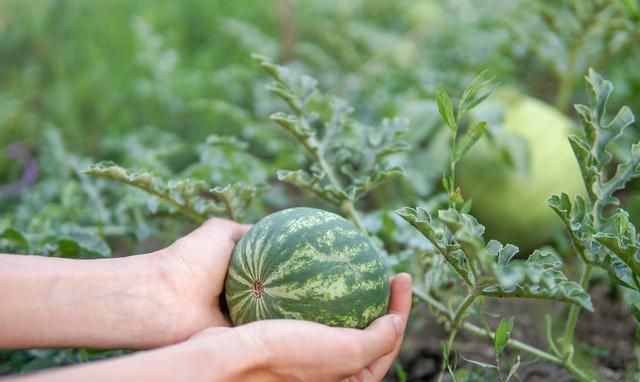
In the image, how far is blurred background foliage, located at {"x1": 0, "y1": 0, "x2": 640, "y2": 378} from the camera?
277cm

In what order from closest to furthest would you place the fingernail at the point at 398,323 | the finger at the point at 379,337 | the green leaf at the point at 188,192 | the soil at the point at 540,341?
the finger at the point at 379,337 → the fingernail at the point at 398,323 → the green leaf at the point at 188,192 → the soil at the point at 540,341

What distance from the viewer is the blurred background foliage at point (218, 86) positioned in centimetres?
277

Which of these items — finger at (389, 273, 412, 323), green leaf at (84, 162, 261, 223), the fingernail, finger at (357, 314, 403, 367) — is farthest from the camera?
green leaf at (84, 162, 261, 223)

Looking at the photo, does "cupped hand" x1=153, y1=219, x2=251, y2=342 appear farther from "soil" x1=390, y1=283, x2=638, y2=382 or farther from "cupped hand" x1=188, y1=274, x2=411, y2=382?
"soil" x1=390, y1=283, x2=638, y2=382

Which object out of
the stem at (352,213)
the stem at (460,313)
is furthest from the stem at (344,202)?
the stem at (460,313)

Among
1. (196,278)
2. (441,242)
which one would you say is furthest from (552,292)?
(196,278)

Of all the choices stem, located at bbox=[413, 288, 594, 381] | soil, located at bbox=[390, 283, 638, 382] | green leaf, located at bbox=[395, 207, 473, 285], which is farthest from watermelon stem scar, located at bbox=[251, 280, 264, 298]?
soil, located at bbox=[390, 283, 638, 382]

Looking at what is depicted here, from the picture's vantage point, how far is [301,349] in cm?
160

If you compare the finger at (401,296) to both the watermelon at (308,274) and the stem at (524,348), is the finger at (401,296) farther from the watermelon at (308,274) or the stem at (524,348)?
the stem at (524,348)

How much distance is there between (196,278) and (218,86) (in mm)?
2346

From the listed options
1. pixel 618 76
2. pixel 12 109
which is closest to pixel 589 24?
pixel 618 76

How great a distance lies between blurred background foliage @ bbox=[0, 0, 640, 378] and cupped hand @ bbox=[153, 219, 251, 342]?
0.34 meters

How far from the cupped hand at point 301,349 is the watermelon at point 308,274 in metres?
0.09

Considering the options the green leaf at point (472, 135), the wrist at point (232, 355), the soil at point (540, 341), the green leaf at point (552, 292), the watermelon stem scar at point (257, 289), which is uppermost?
the green leaf at point (472, 135)
